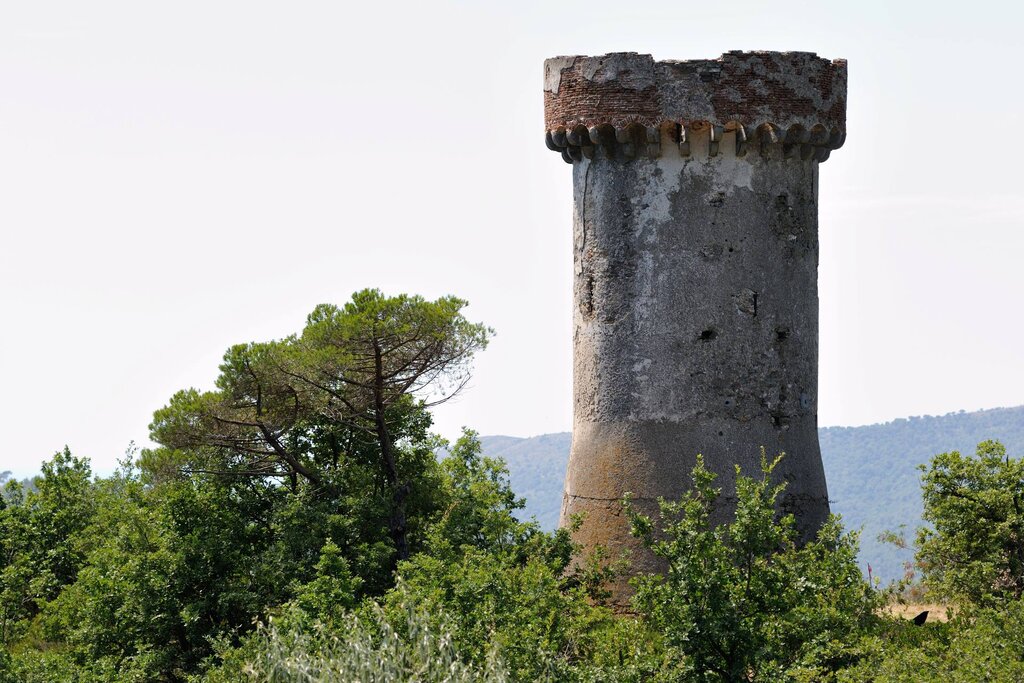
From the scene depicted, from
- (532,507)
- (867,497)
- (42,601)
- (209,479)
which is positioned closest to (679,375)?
(209,479)

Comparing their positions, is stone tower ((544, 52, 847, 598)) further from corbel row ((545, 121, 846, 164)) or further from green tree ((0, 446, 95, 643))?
green tree ((0, 446, 95, 643))

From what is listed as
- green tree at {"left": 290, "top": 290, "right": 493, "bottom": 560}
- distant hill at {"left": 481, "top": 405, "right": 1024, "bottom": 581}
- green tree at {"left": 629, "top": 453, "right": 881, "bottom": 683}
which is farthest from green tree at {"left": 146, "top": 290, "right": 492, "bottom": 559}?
distant hill at {"left": 481, "top": 405, "right": 1024, "bottom": 581}

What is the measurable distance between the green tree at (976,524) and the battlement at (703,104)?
11.5ft

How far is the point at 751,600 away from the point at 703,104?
16.5ft

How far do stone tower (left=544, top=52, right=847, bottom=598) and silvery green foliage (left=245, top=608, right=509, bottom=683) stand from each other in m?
3.17

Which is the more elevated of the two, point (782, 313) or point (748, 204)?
point (748, 204)

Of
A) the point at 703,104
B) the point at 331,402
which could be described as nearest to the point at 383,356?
the point at 331,402

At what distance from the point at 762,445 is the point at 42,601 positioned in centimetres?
856

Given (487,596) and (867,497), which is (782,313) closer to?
(487,596)

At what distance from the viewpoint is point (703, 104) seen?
15.3 m

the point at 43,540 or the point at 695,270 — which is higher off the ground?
the point at 695,270

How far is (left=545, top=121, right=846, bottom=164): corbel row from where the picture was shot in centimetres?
1534

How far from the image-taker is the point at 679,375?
50.3 feet

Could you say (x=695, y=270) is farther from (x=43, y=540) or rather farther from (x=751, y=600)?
(x=43, y=540)
